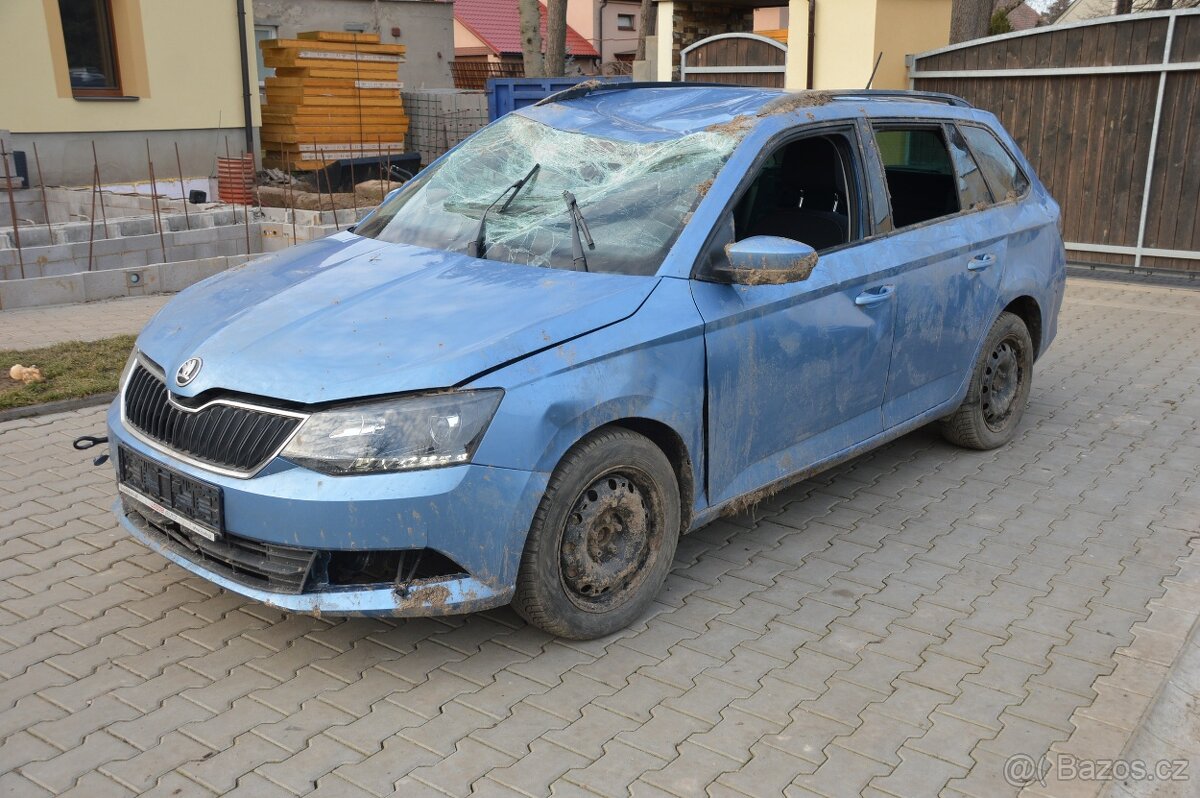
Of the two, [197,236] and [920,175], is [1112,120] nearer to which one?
[920,175]

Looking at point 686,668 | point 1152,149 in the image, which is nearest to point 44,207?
point 686,668

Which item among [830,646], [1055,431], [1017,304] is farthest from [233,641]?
[1055,431]

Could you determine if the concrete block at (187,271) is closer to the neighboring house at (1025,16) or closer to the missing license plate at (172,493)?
the missing license plate at (172,493)

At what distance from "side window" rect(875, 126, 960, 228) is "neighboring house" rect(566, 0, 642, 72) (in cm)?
4749

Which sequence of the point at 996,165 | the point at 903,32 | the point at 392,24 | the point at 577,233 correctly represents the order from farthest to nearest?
1. the point at 392,24
2. the point at 903,32
3. the point at 996,165
4. the point at 577,233

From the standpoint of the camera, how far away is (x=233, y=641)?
381cm

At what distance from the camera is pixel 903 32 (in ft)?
39.7

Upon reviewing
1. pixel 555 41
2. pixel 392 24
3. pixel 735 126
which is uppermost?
pixel 392 24

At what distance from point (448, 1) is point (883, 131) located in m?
24.9

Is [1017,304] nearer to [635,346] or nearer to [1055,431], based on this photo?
[1055,431]

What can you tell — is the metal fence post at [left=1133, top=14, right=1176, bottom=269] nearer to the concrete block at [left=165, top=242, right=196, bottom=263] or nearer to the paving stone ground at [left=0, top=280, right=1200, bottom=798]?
the paving stone ground at [left=0, top=280, right=1200, bottom=798]

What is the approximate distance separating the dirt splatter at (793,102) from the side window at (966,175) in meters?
1.06

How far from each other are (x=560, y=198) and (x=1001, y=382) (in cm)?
301

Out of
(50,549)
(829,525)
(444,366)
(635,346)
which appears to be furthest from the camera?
(829,525)
